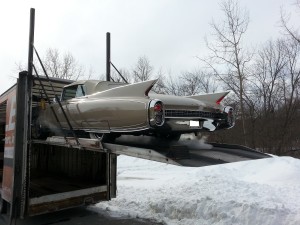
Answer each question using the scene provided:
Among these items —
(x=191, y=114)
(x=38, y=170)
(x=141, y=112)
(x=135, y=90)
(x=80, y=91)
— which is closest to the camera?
(x=141, y=112)

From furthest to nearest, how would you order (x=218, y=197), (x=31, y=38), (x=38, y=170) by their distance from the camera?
(x=38, y=170) → (x=218, y=197) → (x=31, y=38)

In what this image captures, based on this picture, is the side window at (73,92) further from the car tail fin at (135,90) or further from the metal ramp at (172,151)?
the car tail fin at (135,90)

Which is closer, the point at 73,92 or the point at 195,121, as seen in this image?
the point at 195,121

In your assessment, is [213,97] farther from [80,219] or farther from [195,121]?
[80,219]

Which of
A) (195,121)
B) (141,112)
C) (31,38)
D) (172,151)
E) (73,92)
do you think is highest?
(31,38)

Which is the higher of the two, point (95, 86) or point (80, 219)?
point (95, 86)

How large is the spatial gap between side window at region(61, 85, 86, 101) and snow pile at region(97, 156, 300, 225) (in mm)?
2577

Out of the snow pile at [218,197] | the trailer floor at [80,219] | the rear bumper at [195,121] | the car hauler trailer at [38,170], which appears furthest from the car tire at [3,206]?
the rear bumper at [195,121]

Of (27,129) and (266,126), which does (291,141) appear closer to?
(266,126)

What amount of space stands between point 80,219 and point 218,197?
108 inches

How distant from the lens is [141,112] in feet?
14.7

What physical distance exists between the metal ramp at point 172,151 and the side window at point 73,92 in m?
0.91

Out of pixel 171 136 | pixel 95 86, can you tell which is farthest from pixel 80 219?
pixel 171 136

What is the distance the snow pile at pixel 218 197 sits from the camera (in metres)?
5.95
